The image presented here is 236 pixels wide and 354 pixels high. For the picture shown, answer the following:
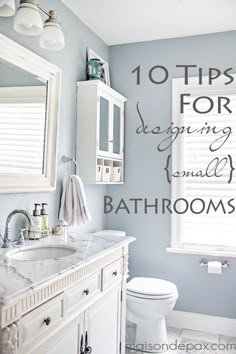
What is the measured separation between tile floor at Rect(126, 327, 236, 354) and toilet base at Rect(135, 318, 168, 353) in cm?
6

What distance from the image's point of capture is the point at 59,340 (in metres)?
1.41

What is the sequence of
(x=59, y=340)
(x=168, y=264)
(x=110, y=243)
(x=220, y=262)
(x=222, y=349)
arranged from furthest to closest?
(x=168, y=264) → (x=220, y=262) → (x=222, y=349) → (x=110, y=243) → (x=59, y=340)

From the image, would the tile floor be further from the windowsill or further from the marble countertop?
the marble countertop

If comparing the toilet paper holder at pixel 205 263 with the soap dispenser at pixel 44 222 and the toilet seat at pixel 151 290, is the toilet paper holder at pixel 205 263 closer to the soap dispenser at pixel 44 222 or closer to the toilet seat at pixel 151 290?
the toilet seat at pixel 151 290

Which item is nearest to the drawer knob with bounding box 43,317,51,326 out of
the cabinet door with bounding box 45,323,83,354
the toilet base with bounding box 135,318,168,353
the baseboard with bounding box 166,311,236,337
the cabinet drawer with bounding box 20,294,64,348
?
the cabinet drawer with bounding box 20,294,64,348

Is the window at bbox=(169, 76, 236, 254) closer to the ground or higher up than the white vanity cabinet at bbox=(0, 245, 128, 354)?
higher up

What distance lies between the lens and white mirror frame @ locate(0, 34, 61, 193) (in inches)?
71.2

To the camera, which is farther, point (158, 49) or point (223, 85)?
point (158, 49)

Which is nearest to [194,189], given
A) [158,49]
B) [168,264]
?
[168,264]

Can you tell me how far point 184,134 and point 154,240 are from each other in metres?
0.99

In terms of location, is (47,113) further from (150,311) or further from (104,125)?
(150,311)

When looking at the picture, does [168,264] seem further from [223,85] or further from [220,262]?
[223,85]

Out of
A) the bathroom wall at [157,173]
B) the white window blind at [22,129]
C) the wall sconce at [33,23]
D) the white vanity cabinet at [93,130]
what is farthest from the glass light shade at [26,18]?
the bathroom wall at [157,173]

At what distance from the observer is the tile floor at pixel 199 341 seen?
244 cm
